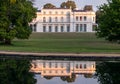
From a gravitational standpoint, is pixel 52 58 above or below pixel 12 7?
below

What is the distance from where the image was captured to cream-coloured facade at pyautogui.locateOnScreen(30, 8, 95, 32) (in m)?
147

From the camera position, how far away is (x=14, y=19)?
55.5 m

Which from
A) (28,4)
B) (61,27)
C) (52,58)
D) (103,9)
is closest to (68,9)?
(61,27)

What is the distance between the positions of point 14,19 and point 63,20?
312 feet

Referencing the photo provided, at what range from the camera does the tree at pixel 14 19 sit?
175 ft

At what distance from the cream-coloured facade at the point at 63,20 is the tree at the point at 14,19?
A: 90376 mm

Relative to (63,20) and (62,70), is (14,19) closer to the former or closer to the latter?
(62,70)

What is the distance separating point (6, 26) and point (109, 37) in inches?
651

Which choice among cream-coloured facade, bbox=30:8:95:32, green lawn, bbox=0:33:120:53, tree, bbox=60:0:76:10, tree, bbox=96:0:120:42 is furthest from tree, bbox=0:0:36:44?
tree, bbox=60:0:76:10

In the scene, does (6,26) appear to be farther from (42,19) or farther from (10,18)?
(42,19)

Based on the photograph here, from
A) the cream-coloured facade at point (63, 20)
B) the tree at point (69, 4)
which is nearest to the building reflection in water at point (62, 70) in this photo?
the cream-coloured facade at point (63, 20)

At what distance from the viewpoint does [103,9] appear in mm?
44031

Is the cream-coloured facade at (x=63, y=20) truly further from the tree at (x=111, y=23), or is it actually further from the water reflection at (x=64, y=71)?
the water reflection at (x=64, y=71)

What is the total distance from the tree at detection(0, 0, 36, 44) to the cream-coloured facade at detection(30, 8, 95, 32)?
90376 mm
